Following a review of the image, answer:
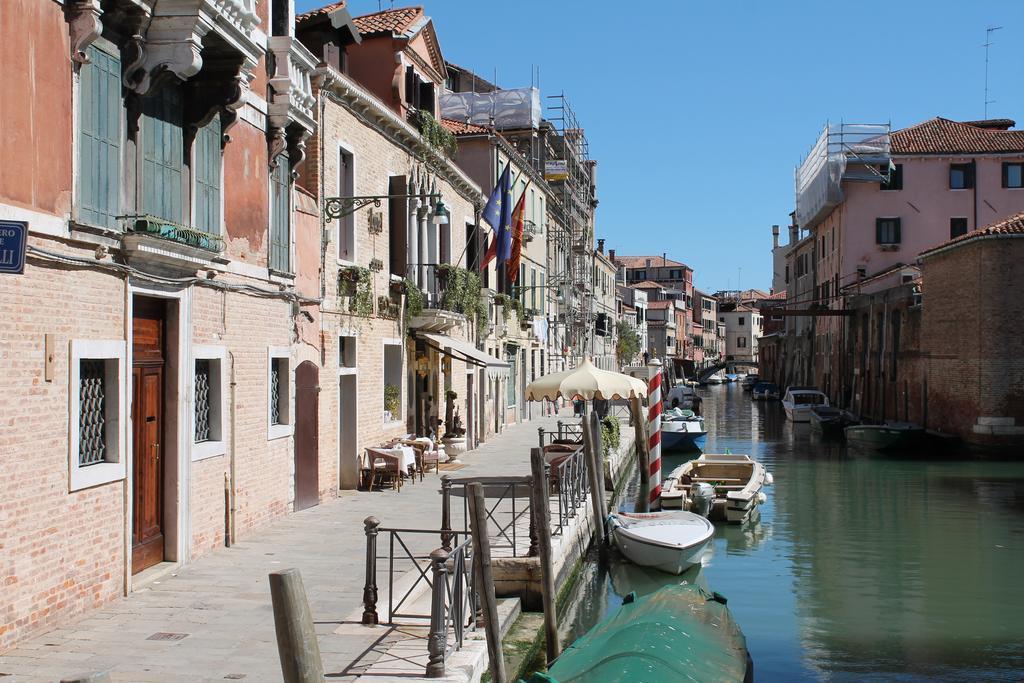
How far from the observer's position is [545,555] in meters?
10.6

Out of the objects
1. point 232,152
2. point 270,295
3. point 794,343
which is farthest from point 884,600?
point 794,343

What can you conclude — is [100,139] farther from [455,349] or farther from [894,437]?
[894,437]

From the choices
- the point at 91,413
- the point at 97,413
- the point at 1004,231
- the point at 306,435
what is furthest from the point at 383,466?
the point at 1004,231

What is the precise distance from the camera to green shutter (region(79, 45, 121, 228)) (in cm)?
880

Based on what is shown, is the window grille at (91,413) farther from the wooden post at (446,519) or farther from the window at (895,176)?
the window at (895,176)

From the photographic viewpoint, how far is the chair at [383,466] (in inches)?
691

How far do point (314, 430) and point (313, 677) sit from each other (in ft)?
35.8

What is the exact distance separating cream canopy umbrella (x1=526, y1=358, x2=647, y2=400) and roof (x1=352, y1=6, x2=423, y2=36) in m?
7.66

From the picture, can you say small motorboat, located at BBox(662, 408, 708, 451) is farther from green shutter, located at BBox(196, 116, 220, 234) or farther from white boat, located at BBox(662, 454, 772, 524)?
green shutter, located at BBox(196, 116, 220, 234)

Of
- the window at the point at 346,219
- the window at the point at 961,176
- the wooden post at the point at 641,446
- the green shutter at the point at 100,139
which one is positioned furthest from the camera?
the window at the point at 961,176

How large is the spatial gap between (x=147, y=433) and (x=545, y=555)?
14.2ft

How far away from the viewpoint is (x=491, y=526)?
46.6ft

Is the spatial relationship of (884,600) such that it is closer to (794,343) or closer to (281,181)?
(281,181)

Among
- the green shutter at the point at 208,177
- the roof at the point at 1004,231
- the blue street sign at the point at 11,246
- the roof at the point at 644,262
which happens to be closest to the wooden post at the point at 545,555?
the green shutter at the point at 208,177
